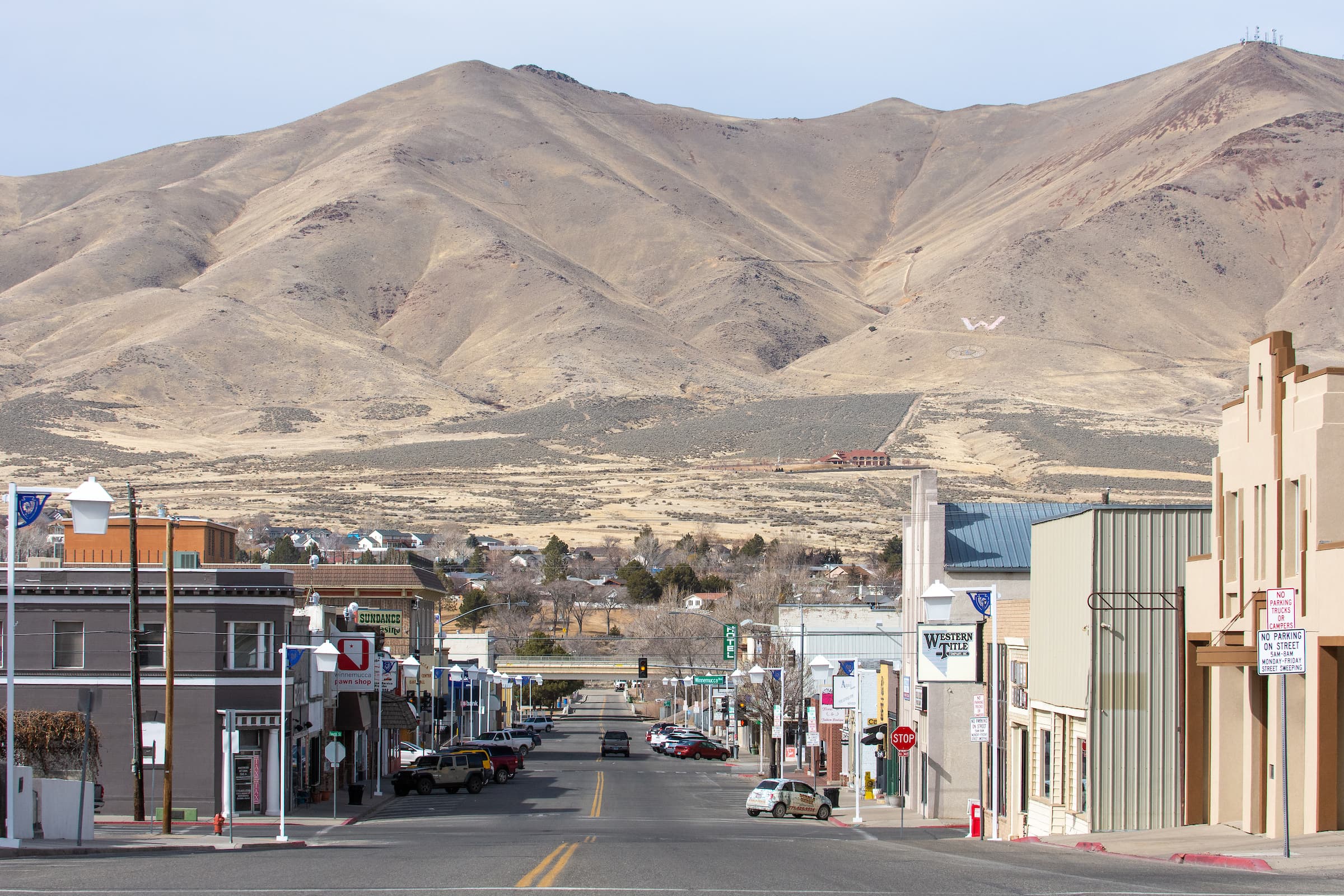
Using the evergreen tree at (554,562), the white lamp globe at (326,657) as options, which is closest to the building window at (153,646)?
the white lamp globe at (326,657)

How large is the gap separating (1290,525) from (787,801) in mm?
21197

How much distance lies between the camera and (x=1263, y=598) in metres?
28.2

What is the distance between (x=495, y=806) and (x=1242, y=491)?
26714 millimetres

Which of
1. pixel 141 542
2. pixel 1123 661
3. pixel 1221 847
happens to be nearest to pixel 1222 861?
pixel 1221 847

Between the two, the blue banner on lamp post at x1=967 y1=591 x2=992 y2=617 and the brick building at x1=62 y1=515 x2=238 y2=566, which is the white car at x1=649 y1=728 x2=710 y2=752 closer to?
the brick building at x1=62 y1=515 x2=238 y2=566

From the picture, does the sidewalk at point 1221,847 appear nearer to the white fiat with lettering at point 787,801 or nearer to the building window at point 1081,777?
the building window at point 1081,777

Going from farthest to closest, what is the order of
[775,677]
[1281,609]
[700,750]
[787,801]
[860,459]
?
[860,459], [700,750], [775,677], [787,801], [1281,609]

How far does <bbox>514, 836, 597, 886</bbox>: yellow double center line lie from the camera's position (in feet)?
70.4

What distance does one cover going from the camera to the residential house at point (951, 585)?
44781 mm

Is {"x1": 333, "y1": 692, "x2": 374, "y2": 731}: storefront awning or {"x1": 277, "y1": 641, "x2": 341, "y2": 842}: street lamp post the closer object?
{"x1": 277, "y1": 641, "x2": 341, "y2": 842}: street lamp post

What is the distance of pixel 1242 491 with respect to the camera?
96.9 feet

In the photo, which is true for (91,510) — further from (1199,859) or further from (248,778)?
(248,778)

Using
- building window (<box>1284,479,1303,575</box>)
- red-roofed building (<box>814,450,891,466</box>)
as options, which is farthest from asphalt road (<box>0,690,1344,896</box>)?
red-roofed building (<box>814,450,891,466</box>)

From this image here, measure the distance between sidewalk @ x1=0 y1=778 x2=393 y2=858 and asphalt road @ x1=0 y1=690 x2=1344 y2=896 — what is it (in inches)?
29.0
